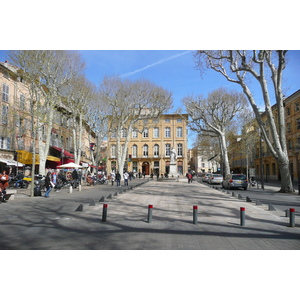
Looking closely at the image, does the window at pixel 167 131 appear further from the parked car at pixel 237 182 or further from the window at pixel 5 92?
the parked car at pixel 237 182

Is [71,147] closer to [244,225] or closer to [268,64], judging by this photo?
[268,64]

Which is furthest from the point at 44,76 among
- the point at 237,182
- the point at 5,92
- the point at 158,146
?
the point at 158,146

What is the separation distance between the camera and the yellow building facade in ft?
221

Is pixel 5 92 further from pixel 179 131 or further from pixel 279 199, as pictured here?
pixel 179 131

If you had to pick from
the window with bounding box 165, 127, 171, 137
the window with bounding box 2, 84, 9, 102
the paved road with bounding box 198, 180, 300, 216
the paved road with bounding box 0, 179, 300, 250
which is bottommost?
the paved road with bounding box 0, 179, 300, 250

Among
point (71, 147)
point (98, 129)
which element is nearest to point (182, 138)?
point (71, 147)

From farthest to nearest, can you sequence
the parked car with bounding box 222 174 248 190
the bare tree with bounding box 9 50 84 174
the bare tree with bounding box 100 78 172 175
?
the bare tree with bounding box 100 78 172 175 < the parked car with bounding box 222 174 248 190 < the bare tree with bounding box 9 50 84 174

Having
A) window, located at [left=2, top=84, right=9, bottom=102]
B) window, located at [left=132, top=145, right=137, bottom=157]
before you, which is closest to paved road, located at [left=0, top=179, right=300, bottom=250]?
window, located at [left=2, top=84, right=9, bottom=102]

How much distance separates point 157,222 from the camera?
8523 mm

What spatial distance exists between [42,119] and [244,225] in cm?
1291

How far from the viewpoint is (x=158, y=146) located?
68.4 m

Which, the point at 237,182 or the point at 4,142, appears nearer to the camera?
the point at 237,182

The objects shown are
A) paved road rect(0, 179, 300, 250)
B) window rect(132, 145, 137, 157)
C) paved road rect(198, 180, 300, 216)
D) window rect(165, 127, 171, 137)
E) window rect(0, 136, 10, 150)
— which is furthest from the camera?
window rect(132, 145, 137, 157)

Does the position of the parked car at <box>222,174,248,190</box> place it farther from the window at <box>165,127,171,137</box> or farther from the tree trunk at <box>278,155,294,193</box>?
the window at <box>165,127,171,137</box>
